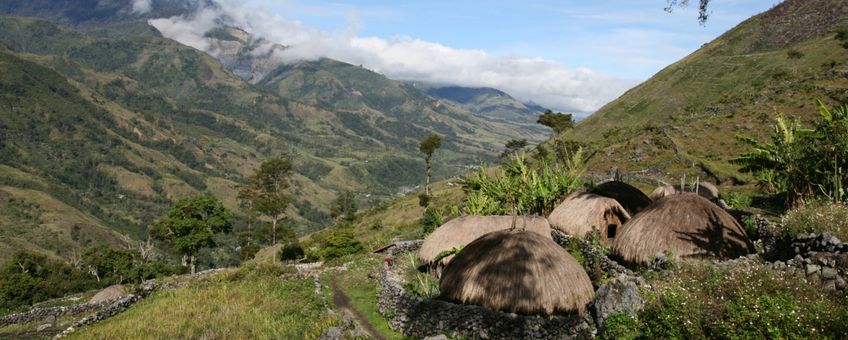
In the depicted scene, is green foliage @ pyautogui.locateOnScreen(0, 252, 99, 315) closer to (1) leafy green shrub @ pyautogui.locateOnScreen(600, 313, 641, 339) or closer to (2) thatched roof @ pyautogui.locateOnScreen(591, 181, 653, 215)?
(2) thatched roof @ pyautogui.locateOnScreen(591, 181, 653, 215)

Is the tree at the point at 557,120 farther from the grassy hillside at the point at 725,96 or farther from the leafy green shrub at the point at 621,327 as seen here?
the leafy green shrub at the point at 621,327

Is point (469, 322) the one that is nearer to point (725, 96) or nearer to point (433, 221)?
point (433, 221)

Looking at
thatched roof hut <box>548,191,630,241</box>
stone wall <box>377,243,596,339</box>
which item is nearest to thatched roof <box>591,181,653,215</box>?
thatched roof hut <box>548,191,630,241</box>

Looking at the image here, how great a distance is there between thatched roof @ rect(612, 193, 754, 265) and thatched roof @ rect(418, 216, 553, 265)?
5852mm

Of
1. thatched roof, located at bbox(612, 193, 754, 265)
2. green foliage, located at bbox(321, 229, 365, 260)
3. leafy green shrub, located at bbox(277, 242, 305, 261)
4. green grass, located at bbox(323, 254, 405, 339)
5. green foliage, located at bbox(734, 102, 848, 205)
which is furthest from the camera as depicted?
leafy green shrub, located at bbox(277, 242, 305, 261)

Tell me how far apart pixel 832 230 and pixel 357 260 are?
1082 inches

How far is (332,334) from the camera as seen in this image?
15.8 meters

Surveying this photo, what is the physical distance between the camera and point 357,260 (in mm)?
34938

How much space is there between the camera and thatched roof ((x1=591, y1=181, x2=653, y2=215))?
29516 mm

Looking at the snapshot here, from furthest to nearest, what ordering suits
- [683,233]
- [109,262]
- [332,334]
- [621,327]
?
1. [109,262]
2. [683,233]
3. [332,334]
4. [621,327]

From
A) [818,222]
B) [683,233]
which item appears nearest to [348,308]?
[683,233]

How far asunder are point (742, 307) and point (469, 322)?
26.5 ft

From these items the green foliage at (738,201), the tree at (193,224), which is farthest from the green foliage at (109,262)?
the green foliage at (738,201)

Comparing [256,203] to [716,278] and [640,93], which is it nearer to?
[716,278]
